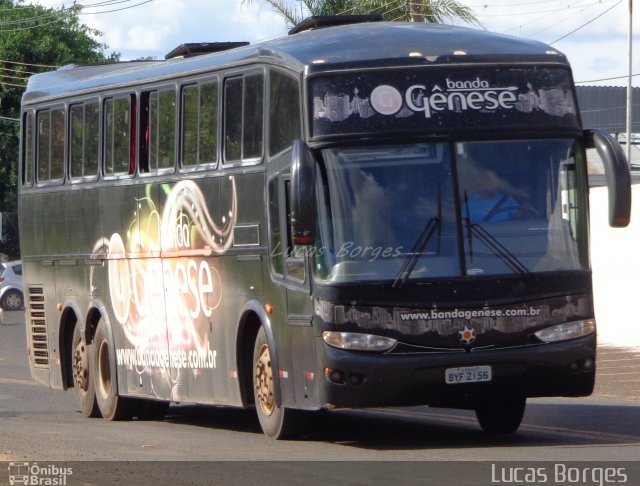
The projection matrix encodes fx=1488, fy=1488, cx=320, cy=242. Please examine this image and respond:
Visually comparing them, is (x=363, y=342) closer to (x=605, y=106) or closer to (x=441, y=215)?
(x=441, y=215)

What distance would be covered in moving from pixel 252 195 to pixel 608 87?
175ft

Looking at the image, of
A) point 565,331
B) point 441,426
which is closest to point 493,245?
point 565,331

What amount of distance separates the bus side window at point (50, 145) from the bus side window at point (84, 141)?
300 mm

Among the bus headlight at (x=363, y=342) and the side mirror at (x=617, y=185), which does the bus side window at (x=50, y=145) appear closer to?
the bus headlight at (x=363, y=342)

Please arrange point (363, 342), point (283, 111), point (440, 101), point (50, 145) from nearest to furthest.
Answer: point (363, 342)
point (440, 101)
point (283, 111)
point (50, 145)

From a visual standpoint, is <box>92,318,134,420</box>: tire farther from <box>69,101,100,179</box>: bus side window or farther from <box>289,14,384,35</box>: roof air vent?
<box>289,14,384,35</box>: roof air vent

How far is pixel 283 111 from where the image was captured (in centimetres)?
1260

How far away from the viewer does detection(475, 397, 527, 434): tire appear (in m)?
13.2

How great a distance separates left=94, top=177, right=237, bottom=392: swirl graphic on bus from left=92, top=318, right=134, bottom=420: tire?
1.52ft

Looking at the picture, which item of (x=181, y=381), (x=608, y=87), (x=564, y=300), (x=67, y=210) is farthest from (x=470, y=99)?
(x=608, y=87)

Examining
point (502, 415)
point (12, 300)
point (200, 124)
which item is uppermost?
point (200, 124)

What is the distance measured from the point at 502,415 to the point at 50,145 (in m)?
7.74

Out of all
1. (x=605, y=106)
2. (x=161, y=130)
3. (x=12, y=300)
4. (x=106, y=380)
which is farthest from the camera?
(x=605, y=106)

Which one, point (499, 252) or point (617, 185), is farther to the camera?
point (499, 252)
